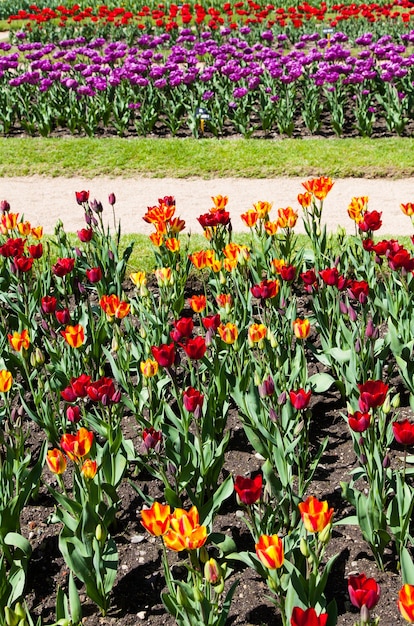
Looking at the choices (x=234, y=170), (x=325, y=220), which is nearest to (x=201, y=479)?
(x=325, y=220)

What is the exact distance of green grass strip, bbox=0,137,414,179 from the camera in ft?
27.5

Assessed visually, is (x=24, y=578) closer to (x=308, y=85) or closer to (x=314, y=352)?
(x=314, y=352)

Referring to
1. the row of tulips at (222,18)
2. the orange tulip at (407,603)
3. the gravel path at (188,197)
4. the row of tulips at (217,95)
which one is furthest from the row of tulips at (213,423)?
the row of tulips at (222,18)

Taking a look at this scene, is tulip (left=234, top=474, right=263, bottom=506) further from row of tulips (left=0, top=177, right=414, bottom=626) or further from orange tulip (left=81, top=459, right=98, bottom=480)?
orange tulip (left=81, top=459, right=98, bottom=480)

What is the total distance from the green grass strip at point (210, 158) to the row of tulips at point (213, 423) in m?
3.52

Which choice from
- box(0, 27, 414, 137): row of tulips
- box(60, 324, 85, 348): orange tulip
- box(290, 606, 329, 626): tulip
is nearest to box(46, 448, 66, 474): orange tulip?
box(60, 324, 85, 348): orange tulip

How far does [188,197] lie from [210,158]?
3.72ft

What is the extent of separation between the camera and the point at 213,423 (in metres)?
3.24

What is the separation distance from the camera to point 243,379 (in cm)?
352

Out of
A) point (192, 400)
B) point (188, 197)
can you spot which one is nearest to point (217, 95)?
point (188, 197)

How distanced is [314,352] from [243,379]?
66 cm

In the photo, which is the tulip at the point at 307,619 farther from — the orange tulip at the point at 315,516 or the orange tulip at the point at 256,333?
the orange tulip at the point at 256,333

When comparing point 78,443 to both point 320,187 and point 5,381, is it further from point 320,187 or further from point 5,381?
point 320,187

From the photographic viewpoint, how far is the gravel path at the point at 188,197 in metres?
7.09
